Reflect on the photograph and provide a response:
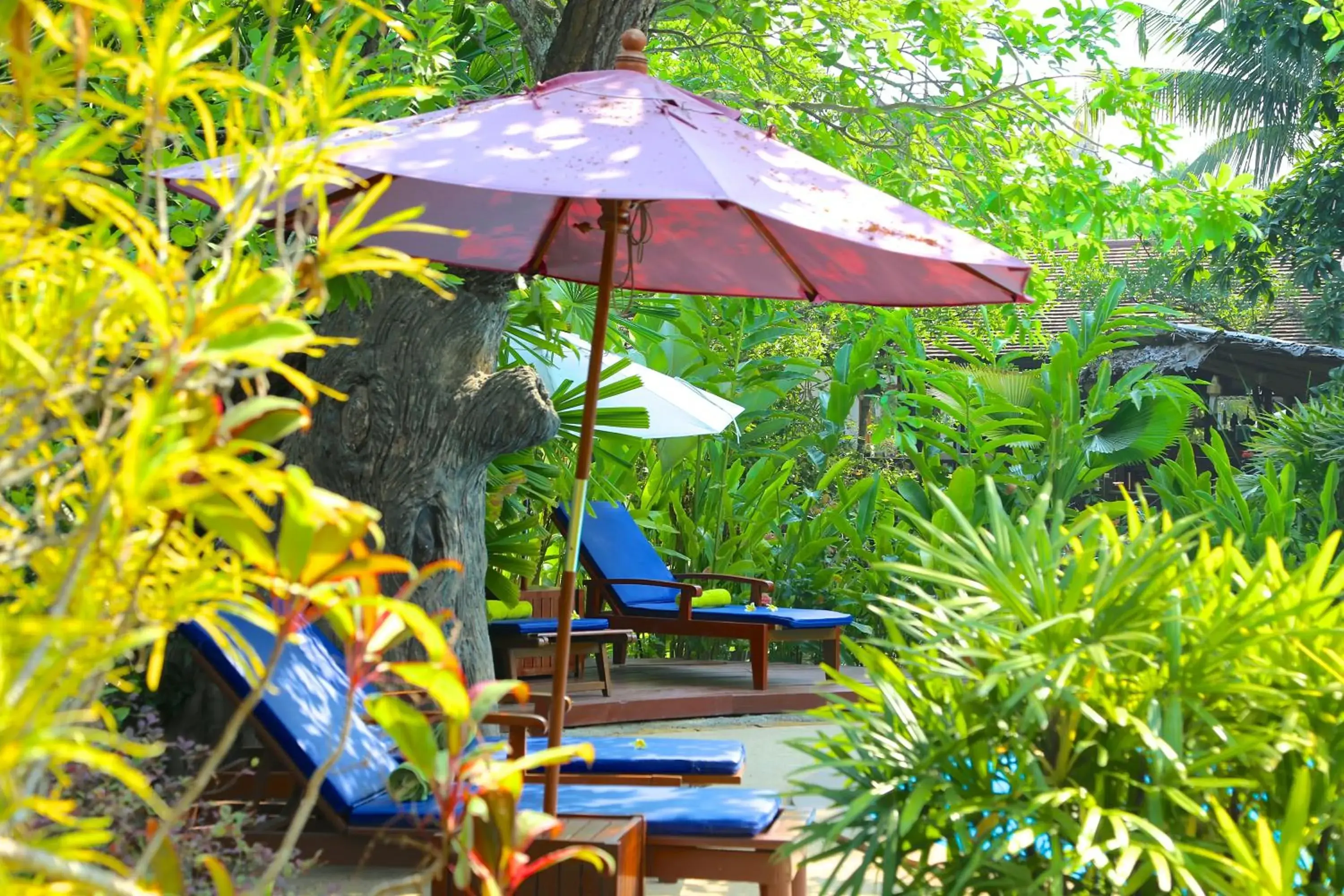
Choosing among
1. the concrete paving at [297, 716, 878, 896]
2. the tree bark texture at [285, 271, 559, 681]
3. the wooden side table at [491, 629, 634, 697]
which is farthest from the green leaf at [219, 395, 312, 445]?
the wooden side table at [491, 629, 634, 697]

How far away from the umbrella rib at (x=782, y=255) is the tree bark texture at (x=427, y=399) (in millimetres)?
1402

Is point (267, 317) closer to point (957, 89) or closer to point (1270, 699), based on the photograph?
point (1270, 699)

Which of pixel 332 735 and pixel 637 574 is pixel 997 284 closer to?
pixel 332 735

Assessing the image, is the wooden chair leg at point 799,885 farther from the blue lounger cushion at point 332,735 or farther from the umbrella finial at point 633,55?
the umbrella finial at point 633,55

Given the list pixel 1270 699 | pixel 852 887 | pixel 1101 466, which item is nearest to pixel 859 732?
pixel 852 887

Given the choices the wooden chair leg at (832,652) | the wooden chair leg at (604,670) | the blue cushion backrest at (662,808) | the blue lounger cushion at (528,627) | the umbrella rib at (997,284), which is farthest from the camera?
the wooden chair leg at (832,652)

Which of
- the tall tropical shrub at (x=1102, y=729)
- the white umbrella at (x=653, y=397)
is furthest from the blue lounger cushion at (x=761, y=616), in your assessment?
the tall tropical shrub at (x=1102, y=729)

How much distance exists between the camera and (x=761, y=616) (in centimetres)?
819

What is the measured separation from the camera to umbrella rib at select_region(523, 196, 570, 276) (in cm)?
466

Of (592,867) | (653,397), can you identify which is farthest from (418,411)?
(653,397)

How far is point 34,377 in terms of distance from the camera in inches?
54.4

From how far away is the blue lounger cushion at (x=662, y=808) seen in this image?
3.37 m

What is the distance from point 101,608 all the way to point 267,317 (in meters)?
0.37

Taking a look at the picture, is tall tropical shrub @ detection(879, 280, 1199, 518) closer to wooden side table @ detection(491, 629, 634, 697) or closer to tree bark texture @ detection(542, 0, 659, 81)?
wooden side table @ detection(491, 629, 634, 697)
